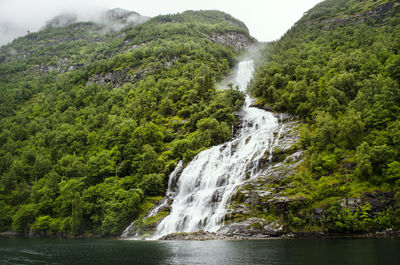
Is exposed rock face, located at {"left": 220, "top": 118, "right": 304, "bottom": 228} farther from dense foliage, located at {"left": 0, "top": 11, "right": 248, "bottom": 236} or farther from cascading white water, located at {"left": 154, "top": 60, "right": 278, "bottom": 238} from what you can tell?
dense foliage, located at {"left": 0, "top": 11, "right": 248, "bottom": 236}

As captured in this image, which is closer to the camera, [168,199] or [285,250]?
[285,250]

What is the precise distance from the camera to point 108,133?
9400 cm

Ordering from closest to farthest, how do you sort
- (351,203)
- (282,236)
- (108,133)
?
(351,203)
(282,236)
(108,133)

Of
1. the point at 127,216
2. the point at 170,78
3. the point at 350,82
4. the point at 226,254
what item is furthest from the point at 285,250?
the point at 170,78

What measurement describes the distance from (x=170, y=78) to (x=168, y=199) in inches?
3060

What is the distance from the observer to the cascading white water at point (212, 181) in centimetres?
4712

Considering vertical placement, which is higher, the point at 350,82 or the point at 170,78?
the point at 170,78

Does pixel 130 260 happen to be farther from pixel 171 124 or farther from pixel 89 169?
pixel 171 124

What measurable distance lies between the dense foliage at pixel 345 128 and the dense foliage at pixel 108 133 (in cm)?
1922

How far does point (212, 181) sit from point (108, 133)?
5271cm

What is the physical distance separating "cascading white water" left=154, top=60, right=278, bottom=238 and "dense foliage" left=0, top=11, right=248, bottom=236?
6.53 meters

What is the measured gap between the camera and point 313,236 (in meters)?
38.1

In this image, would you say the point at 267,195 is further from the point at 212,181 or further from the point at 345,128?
the point at 345,128

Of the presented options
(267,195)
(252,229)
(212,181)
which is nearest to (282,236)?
(252,229)
